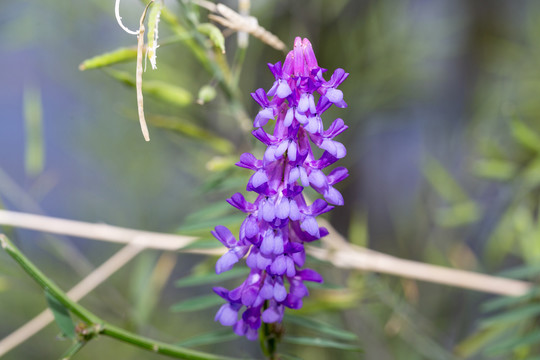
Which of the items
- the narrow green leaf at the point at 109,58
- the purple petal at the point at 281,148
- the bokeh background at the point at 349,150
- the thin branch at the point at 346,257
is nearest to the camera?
the purple petal at the point at 281,148

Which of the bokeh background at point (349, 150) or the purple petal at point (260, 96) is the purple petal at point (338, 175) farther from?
the bokeh background at point (349, 150)

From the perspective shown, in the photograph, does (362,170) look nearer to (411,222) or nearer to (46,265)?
(411,222)

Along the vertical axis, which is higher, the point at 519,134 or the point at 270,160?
the point at 519,134

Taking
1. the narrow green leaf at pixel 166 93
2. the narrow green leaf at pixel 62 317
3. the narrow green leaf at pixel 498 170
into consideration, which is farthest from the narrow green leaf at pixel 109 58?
the narrow green leaf at pixel 498 170

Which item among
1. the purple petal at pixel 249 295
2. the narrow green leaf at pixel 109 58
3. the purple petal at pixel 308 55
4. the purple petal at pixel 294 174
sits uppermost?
the narrow green leaf at pixel 109 58

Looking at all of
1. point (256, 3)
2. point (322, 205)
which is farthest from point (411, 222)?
point (322, 205)

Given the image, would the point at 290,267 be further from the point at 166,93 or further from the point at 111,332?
the point at 166,93

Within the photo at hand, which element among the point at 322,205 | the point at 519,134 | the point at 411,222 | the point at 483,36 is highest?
the point at 483,36
